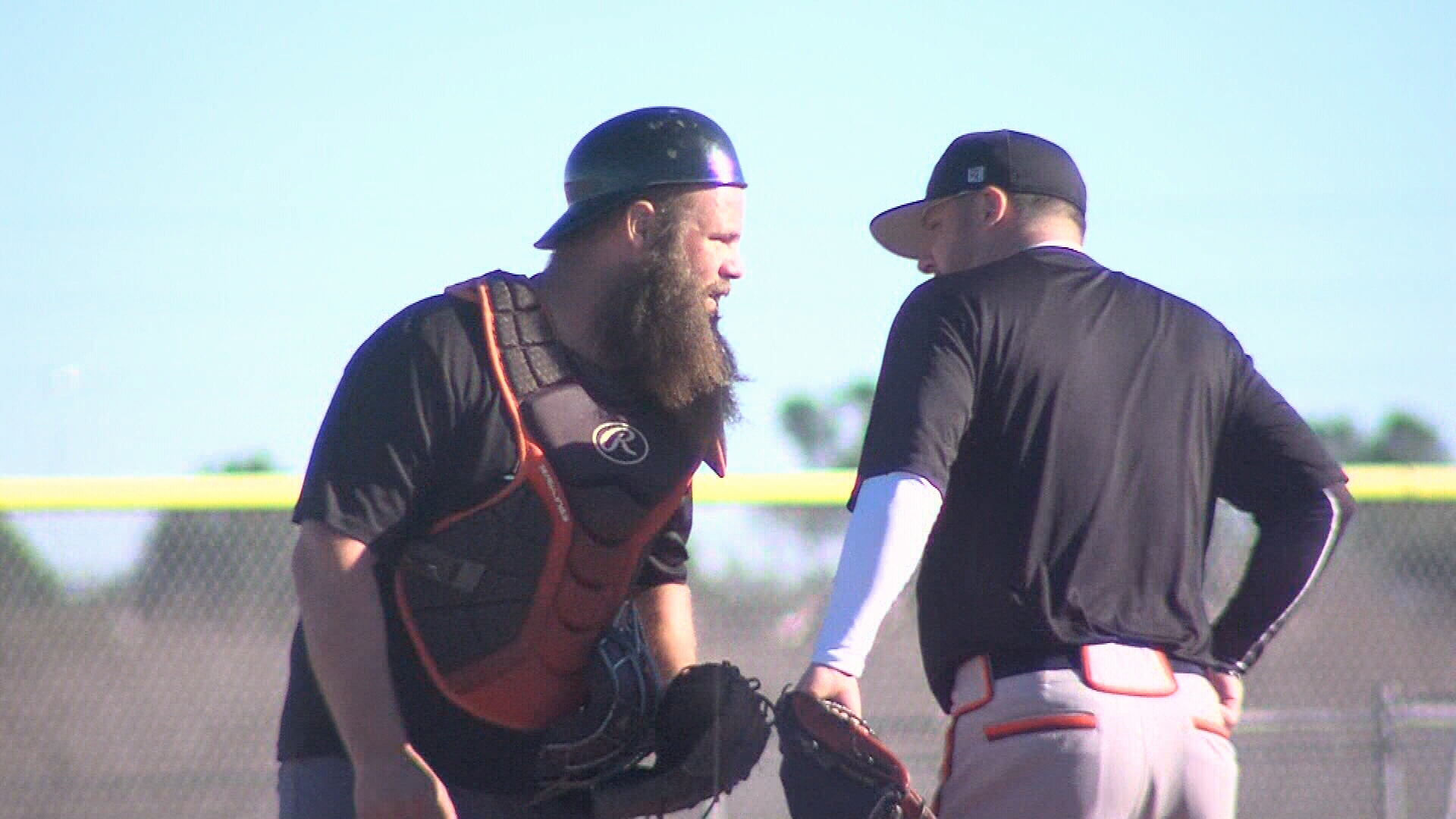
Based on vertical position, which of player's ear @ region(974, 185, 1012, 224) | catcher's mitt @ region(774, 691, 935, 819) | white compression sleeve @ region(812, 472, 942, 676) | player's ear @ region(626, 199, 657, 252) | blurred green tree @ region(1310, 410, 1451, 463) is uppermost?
player's ear @ region(974, 185, 1012, 224)

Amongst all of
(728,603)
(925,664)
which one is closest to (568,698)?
(925,664)

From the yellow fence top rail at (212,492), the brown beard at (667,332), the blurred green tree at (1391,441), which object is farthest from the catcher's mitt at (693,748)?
the blurred green tree at (1391,441)

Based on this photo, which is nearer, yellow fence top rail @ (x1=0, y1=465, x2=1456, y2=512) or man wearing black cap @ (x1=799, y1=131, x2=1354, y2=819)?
man wearing black cap @ (x1=799, y1=131, x2=1354, y2=819)

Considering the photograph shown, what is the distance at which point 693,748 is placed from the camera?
10.2ft

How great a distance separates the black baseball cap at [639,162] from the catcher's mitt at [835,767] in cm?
94

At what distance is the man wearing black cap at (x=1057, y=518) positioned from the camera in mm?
2914

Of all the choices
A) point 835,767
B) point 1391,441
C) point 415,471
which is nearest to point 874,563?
point 835,767

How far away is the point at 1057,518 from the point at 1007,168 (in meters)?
0.70

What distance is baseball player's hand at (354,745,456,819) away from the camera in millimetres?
2783

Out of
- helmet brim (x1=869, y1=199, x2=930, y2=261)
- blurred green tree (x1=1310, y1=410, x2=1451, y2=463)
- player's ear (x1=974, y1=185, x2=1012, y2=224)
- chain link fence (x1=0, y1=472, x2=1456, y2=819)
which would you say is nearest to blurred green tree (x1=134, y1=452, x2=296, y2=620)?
chain link fence (x1=0, y1=472, x2=1456, y2=819)

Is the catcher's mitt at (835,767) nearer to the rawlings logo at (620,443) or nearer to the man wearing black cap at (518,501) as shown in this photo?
the man wearing black cap at (518,501)

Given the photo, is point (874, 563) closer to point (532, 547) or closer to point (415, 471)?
point (532, 547)

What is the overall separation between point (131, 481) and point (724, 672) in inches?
132

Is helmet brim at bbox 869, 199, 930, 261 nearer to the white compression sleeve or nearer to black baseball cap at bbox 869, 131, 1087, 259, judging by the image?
black baseball cap at bbox 869, 131, 1087, 259
